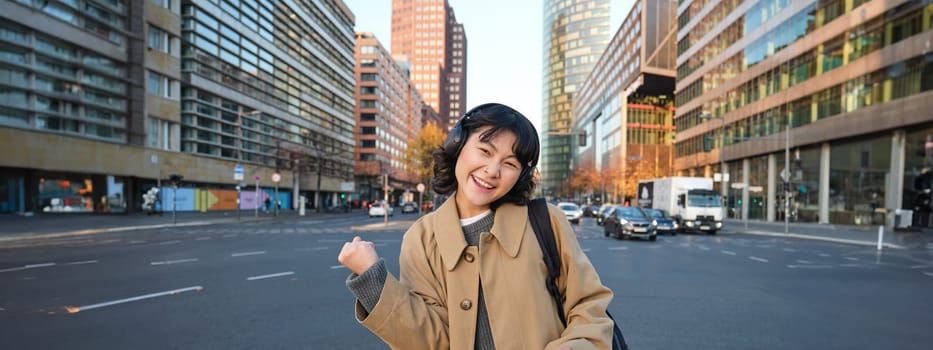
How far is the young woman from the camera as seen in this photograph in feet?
5.11

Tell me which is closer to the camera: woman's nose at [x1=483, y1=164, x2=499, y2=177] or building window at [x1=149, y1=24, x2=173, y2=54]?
woman's nose at [x1=483, y1=164, x2=499, y2=177]

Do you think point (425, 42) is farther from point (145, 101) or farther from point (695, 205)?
point (695, 205)

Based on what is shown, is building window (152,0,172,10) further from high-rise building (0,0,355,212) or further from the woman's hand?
the woman's hand

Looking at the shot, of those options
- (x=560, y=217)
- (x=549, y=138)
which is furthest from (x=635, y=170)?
(x=549, y=138)

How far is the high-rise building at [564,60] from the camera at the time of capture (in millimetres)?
144625

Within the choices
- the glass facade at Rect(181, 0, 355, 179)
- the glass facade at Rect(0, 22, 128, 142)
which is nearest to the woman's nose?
the glass facade at Rect(0, 22, 128, 142)

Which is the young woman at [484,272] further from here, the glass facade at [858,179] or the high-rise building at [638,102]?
the high-rise building at [638,102]

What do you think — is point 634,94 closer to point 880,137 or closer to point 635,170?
point 635,170

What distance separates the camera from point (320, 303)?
6.43 meters

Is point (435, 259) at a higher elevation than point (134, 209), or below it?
higher

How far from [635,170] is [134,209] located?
52.4 m

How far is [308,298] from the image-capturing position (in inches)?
265

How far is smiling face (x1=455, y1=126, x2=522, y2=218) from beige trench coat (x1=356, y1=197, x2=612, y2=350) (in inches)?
3.8

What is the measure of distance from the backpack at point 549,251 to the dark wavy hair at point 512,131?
7 cm
